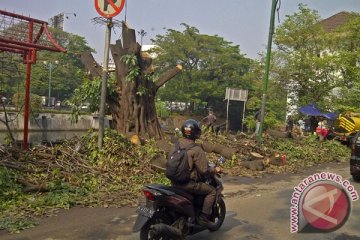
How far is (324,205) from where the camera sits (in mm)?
5352

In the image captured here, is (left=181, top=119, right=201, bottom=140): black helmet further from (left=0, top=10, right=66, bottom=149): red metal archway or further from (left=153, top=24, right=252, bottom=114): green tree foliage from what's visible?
(left=153, top=24, right=252, bottom=114): green tree foliage

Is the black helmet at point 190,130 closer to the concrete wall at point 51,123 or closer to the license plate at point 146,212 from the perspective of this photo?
the license plate at point 146,212

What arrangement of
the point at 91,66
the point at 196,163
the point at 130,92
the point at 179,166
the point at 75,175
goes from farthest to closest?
the point at 91,66, the point at 130,92, the point at 75,175, the point at 196,163, the point at 179,166

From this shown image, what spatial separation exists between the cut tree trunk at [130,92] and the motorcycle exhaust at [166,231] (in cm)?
776

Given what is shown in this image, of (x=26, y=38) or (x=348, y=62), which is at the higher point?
(x=348, y=62)

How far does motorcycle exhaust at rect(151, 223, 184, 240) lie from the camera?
486 centimetres

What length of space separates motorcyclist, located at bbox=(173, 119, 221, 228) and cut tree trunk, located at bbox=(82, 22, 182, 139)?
7112 millimetres

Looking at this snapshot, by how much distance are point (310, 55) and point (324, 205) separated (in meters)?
19.1

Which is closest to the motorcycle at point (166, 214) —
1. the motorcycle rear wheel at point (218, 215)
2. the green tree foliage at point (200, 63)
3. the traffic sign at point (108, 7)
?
the motorcycle rear wheel at point (218, 215)

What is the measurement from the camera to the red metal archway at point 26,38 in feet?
30.6

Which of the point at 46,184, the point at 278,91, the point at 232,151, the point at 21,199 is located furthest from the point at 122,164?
the point at 278,91

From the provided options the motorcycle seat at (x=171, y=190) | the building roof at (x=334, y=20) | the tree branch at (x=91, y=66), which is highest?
the building roof at (x=334, y=20)

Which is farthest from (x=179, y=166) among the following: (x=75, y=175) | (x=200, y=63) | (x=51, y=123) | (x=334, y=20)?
(x=334, y=20)

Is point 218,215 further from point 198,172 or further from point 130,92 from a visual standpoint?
point 130,92
